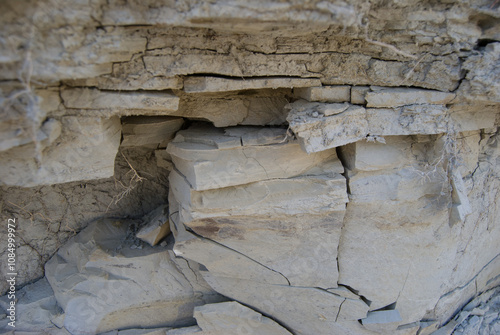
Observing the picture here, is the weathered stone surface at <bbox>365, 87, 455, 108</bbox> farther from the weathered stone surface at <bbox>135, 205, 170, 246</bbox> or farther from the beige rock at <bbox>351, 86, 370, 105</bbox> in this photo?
the weathered stone surface at <bbox>135, 205, 170, 246</bbox>

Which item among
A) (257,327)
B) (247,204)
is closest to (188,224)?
(247,204)

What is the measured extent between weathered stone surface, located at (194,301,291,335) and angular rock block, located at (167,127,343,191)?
2.96 feet

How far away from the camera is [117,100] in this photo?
5.21 feet

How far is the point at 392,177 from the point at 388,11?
88cm

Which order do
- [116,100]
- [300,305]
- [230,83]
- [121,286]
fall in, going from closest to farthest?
[116,100] → [230,83] → [300,305] → [121,286]

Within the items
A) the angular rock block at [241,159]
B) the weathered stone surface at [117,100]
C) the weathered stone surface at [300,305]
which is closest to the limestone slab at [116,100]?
the weathered stone surface at [117,100]

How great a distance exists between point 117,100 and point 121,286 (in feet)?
4.59

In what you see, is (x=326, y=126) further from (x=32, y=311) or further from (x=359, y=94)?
(x=32, y=311)

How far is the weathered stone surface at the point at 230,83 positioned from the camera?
1675 millimetres

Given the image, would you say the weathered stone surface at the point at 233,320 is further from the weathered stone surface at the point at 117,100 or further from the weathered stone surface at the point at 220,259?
the weathered stone surface at the point at 117,100

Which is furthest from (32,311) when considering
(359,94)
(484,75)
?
(484,75)

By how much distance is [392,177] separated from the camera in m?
1.96

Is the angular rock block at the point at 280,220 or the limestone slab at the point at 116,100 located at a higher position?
the limestone slab at the point at 116,100

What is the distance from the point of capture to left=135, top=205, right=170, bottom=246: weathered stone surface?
7.98 feet
